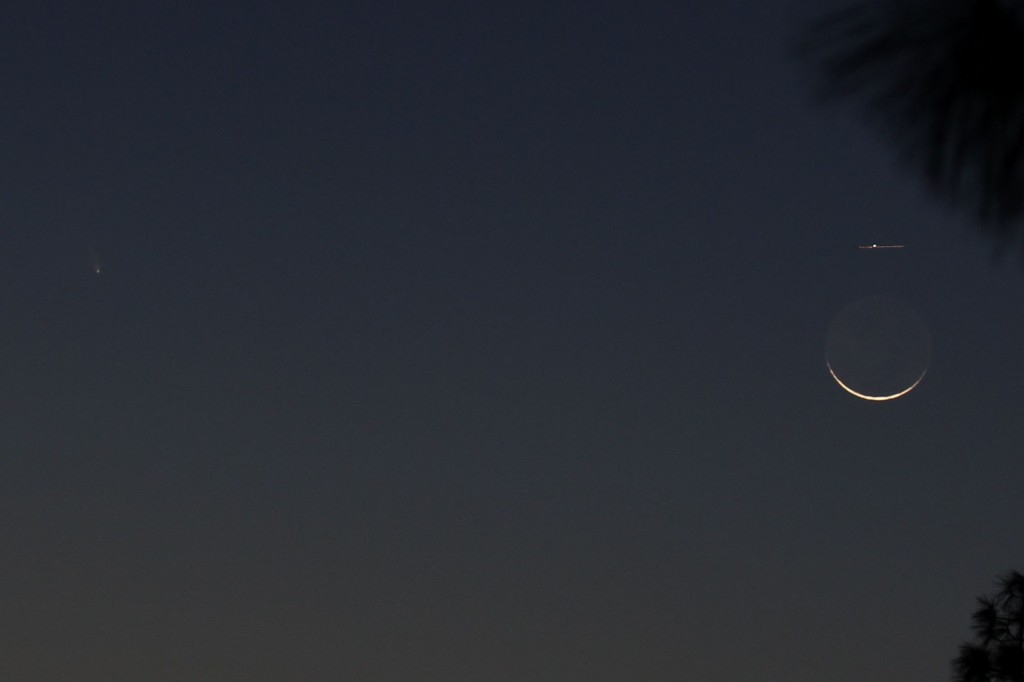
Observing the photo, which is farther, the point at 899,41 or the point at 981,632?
the point at 981,632

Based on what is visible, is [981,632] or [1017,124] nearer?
[1017,124]

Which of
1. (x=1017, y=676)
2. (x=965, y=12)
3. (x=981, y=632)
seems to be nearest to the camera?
(x=965, y=12)

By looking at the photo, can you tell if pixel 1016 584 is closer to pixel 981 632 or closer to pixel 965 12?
pixel 981 632

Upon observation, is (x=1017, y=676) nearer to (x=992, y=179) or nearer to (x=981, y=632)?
(x=981, y=632)

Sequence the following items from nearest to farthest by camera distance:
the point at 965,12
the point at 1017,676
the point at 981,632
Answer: the point at 965,12, the point at 1017,676, the point at 981,632

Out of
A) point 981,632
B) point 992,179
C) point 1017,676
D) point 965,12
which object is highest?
point 981,632

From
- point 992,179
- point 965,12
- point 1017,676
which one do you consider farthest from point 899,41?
→ point 1017,676

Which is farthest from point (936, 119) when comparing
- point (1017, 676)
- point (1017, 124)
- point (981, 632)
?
point (981, 632)

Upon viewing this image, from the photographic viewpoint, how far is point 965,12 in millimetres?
3719

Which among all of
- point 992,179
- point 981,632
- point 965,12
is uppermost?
point 981,632

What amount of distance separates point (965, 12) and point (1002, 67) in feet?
0.61

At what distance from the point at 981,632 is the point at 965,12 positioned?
1549 cm

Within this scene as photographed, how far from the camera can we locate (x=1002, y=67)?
380cm

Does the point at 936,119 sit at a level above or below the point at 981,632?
below
